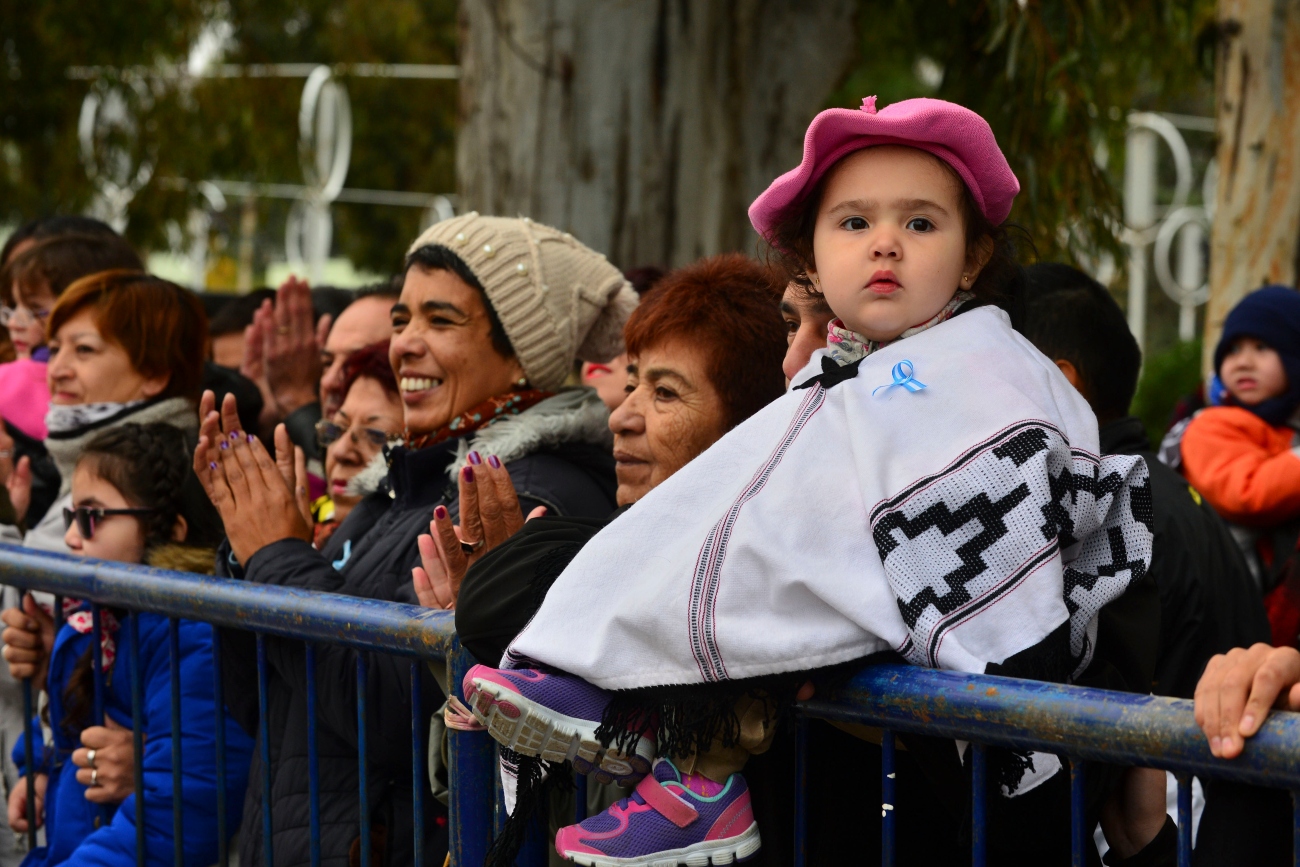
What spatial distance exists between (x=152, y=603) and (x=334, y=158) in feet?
36.7

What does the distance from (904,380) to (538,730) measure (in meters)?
0.68

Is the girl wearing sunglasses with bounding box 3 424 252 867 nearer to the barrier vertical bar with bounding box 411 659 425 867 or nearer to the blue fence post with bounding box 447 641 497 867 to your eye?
the barrier vertical bar with bounding box 411 659 425 867

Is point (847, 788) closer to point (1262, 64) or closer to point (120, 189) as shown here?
point (1262, 64)

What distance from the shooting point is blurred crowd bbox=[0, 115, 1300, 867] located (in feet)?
7.16

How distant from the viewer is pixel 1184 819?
67.6 inches

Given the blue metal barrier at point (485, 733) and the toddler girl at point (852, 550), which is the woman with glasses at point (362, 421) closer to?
the blue metal barrier at point (485, 733)

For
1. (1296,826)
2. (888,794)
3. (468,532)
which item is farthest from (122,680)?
(1296,826)

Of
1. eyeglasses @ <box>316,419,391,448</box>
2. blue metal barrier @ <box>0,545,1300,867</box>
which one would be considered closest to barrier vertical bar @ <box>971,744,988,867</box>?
blue metal barrier @ <box>0,545,1300,867</box>

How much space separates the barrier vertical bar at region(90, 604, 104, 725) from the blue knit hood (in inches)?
143

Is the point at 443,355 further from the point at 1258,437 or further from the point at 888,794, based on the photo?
the point at 1258,437

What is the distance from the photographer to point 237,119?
13156 mm

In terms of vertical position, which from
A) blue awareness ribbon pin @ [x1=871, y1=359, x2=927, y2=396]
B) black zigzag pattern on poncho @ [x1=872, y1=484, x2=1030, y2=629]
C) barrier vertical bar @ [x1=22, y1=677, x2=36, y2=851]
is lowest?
barrier vertical bar @ [x1=22, y1=677, x2=36, y2=851]

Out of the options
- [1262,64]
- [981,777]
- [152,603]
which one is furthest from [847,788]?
[1262,64]

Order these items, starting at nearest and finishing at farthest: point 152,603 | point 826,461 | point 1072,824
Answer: point 1072,824
point 826,461
point 152,603
